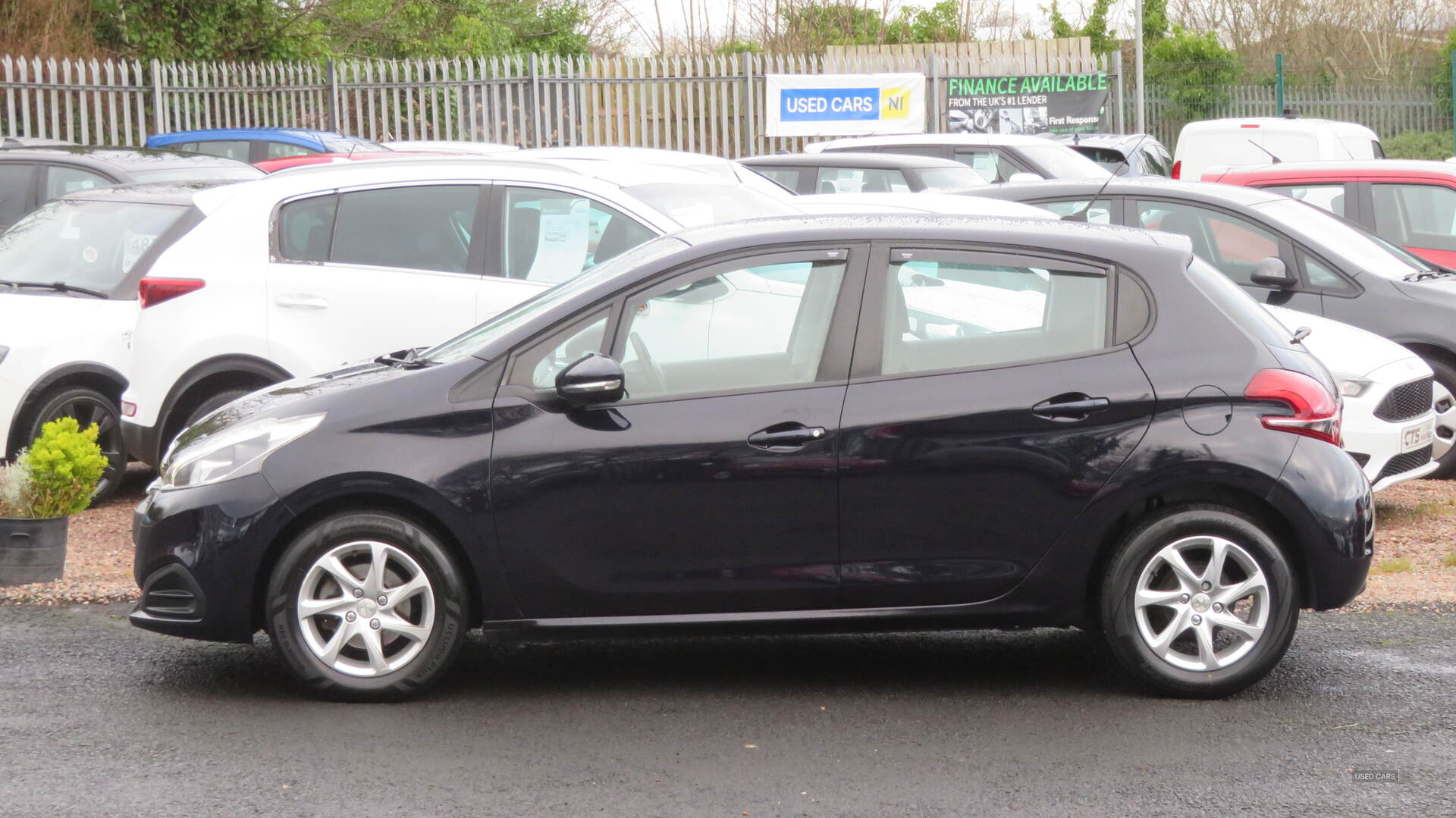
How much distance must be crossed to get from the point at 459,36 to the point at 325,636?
1112 inches

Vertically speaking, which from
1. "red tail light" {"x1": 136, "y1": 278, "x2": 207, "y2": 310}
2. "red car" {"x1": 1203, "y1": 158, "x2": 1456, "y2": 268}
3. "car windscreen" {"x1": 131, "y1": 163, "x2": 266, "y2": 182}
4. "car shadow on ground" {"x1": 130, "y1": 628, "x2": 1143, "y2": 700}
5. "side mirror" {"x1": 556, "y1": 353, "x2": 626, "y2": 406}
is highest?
"car windscreen" {"x1": 131, "y1": 163, "x2": 266, "y2": 182}

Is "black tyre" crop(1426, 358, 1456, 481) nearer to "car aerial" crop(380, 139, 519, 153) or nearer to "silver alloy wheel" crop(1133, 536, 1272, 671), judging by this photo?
"silver alloy wheel" crop(1133, 536, 1272, 671)

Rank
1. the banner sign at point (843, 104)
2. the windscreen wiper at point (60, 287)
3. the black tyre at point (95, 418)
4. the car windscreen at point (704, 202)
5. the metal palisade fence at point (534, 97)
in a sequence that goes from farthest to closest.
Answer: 1. the banner sign at point (843, 104)
2. the metal palisade fence at point (534, 97)
3. the windscreen wiper at point (60, 287)
4. the black tyre at point (95, 418)
5. the car windscreen at point (704, 202)

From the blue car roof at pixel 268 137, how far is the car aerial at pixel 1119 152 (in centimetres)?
788

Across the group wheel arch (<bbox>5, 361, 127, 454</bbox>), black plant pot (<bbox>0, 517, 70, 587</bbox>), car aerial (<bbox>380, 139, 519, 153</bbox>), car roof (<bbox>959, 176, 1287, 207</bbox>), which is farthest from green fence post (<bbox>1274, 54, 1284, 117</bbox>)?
black plant pot (<bbox>0, 517, 70, 587</bbox>)

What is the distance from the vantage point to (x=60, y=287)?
8766 mm

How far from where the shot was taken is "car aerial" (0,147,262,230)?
10.1m

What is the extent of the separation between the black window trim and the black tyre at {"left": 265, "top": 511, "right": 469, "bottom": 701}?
59.3 inches

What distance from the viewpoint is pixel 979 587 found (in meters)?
5.16

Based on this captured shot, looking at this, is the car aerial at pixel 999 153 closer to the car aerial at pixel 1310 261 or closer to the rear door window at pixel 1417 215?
the rear door window at pixel 1417 215

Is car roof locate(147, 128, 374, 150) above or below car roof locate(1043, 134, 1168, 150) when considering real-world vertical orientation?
above

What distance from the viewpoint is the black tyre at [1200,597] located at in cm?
510

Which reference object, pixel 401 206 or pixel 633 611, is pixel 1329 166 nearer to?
pixel 401 206

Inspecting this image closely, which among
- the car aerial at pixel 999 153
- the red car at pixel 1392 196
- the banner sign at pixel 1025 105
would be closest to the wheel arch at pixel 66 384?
the red car at pixel 1392 196
